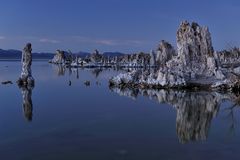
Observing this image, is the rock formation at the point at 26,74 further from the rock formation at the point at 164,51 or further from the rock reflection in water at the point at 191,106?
the rock formation at the point at 164,51

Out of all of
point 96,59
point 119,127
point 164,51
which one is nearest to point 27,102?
point 119,127

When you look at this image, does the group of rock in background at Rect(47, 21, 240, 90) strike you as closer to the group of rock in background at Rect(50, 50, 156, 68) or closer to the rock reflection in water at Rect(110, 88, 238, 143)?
the rock reflection in water at Rect(110, 88, 238, 143)

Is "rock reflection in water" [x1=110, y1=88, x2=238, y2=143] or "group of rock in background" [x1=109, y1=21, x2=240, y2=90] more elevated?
"group of rock in background" [x1=109, y1=21, x2=240, y2=90]

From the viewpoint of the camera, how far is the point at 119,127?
27.2 m

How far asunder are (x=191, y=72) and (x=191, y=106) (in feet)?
65.4

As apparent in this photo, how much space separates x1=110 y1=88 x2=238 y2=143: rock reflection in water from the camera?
85.2ft

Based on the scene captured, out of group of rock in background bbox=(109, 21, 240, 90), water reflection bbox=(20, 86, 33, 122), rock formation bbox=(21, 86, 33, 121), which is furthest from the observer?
group of rock in background bbox=(109, 21, 240, 90)

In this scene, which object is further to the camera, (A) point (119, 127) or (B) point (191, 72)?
(B) point (191, 72)

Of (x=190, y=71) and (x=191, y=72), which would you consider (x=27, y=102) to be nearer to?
(x=191, y=72)

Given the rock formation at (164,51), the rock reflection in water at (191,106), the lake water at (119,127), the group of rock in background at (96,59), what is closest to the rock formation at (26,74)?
the rock reflection in water at (191,106)

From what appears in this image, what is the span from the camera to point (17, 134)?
24.6 m

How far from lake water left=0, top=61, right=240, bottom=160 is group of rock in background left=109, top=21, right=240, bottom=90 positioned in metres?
7.05

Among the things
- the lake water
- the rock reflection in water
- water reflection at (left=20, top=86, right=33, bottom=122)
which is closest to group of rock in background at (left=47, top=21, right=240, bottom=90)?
the rock reflection in water

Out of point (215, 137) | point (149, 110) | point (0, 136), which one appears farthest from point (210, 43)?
point (0, 136)
